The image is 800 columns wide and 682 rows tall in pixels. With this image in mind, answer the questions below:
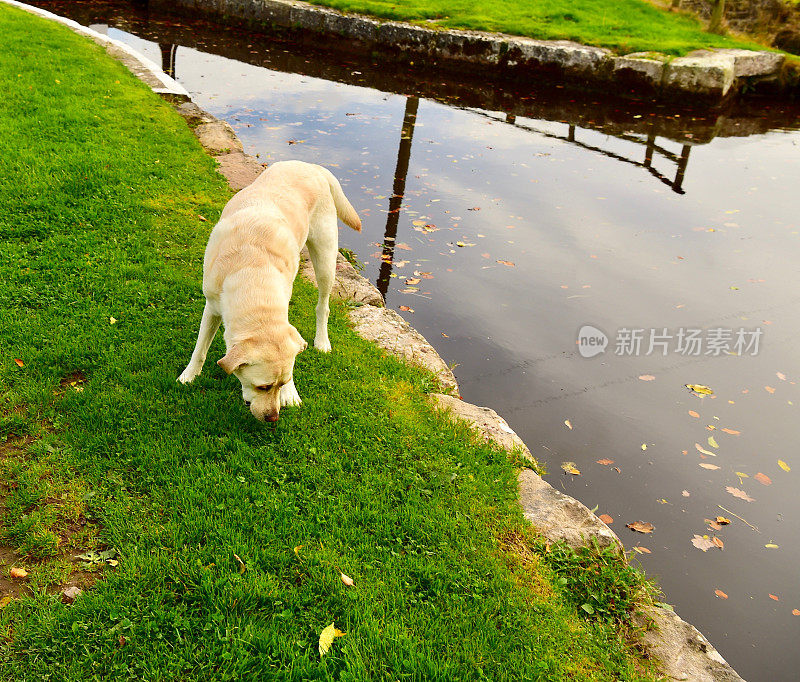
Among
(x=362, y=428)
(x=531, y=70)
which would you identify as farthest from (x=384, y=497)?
(x=531, y=70)

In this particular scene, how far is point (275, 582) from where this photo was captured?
299cm

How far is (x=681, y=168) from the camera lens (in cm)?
1119

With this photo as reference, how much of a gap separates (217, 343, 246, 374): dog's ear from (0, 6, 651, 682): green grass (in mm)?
718

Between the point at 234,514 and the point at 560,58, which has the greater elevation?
the point at 560,58

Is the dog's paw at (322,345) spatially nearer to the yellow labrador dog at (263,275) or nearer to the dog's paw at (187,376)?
the yellow labrador dog at (263,275)

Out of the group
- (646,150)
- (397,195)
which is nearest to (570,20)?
(646,150)

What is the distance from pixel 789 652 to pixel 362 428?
306 cm

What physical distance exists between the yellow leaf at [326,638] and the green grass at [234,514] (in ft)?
0.14

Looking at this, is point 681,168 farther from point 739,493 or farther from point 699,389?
point 739,493

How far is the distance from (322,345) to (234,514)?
6.16ft

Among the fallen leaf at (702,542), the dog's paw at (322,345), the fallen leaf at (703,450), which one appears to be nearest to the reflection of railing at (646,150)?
the fallen leaf at (703,450)

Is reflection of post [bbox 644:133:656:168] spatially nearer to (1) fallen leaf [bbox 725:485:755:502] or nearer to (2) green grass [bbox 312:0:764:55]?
(2) green grass [bbox 312:0:764:55]

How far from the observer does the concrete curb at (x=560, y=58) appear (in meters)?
14.9

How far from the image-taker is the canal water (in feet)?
14.3
